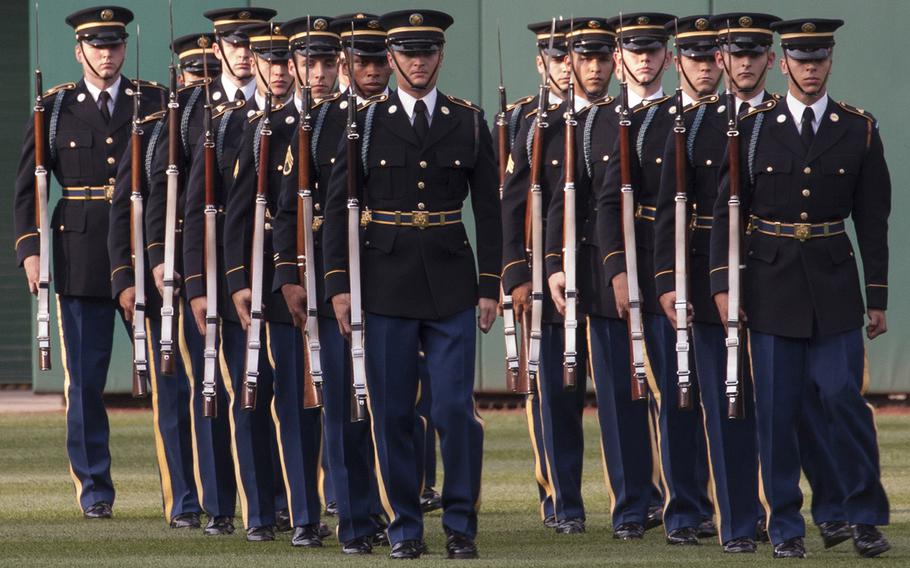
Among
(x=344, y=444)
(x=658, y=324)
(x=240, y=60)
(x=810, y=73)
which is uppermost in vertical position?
(x=240, y=60)

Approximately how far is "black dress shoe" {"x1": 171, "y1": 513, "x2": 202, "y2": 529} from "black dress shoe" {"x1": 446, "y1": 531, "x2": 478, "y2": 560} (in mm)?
1881

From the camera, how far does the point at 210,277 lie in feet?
31.9

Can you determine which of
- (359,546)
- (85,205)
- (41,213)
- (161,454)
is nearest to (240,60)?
(85,205)

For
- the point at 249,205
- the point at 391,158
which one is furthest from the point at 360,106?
the point at 249,205

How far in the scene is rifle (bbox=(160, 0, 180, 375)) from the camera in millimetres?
10078

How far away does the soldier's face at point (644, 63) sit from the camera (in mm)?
10109

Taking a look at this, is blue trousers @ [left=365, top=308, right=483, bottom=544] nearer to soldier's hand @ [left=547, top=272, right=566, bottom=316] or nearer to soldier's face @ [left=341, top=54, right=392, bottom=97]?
soldier's face @ [left=341, top=54, right=392, bottom=97]

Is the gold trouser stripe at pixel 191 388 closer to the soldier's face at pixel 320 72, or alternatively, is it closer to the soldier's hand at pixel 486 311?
the soldier's face at pixel 320 72

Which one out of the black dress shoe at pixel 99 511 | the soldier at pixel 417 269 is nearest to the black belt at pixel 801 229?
the soldier at pixel 417 269

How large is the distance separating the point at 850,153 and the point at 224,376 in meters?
2.83

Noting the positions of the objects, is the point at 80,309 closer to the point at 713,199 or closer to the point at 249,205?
the point at 249,205

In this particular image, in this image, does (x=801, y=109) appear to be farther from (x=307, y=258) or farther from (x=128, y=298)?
(x=128, y=298)

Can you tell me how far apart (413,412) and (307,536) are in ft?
2.67

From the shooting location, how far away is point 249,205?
377 inches
